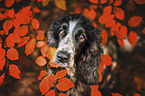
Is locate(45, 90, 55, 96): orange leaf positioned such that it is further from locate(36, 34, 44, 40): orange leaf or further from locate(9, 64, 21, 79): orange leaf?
locate(36, 34, 44, 40): orange leaf

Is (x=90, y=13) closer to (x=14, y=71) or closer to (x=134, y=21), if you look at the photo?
(x=134, y=21)

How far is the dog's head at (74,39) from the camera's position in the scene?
2.14 meters

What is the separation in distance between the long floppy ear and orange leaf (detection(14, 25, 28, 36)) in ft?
4.61

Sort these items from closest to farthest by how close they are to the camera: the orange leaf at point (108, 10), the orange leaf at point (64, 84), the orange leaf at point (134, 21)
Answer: the orange leaf at point (64, 84) < the orange leaf at point (134, 21) < the orange leaf at point (108, 10)

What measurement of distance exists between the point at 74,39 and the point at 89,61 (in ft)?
2.31

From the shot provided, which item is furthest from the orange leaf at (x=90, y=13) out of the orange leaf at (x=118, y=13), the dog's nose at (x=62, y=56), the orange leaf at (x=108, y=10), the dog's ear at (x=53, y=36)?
the dog's nose at (x=62, y=56)

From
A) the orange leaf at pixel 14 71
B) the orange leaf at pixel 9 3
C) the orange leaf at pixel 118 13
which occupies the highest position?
the orange leaf at pixel 9 3

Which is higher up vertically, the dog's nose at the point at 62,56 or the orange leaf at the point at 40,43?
the orange leaf at the point at 40,43

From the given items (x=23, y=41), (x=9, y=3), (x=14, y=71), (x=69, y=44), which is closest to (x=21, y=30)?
(x=23, y=41)

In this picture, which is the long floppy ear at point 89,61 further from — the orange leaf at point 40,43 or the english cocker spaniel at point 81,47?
the orange leaf at point 40,43

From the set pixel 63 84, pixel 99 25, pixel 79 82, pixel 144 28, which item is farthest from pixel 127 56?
pixel 63 84

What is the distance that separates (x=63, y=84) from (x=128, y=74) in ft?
7.15

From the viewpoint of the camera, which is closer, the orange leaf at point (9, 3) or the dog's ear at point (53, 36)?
the orange leaf at point (9, 3)

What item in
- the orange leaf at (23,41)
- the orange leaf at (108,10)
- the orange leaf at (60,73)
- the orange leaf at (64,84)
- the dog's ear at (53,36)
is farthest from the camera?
the orange leaf at (108,10)
